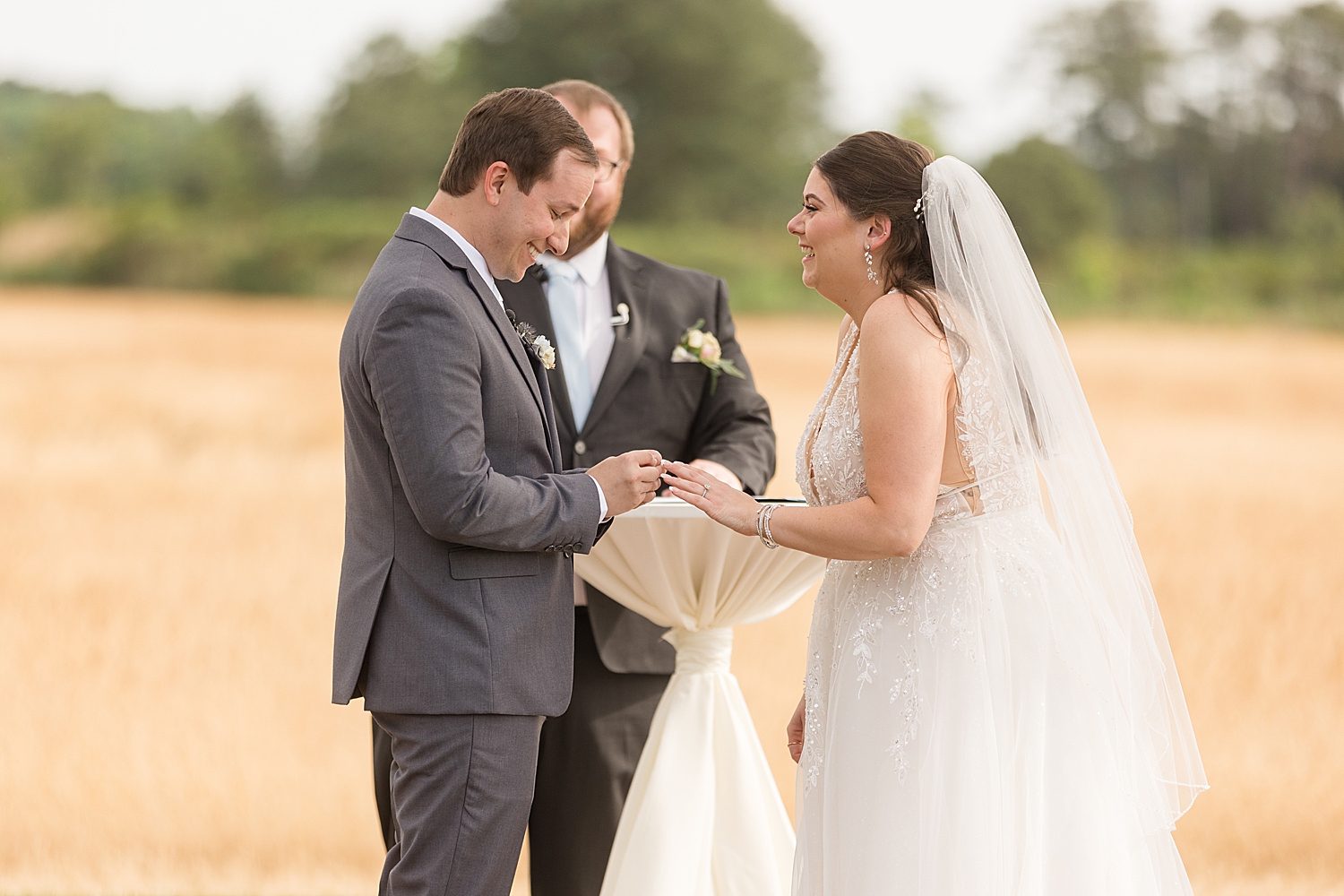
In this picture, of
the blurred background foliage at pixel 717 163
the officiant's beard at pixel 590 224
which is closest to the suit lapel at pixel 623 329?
the officiant's beard at pixel 590 224

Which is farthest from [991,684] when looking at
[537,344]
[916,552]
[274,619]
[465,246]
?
[274,619]

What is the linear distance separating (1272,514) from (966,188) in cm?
857

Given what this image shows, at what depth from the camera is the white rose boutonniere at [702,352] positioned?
3.90 m

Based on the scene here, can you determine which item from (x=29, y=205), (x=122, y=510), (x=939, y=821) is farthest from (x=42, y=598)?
(x=29, y=205)

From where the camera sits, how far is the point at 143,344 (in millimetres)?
17047

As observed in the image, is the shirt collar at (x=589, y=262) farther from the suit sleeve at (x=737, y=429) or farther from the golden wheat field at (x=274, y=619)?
the golden wheat field at (x=274, y=619)

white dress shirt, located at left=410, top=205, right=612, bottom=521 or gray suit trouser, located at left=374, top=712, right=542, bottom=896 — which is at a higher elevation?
white dress shirt, located at left=410, top=205, right=612, bottom=521

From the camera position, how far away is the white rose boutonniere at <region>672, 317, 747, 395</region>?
3902 millimetres

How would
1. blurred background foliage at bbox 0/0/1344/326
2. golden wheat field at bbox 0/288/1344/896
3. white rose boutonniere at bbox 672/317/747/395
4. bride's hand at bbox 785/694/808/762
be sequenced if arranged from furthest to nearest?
blurred background foliage at bbox 0/0/1344/326 → golden wheat field at bbox 0/288/1344/896 → white rose boutonniere at bbox 672/317/747/395 → bride's hand at bbox 785/694/808/762

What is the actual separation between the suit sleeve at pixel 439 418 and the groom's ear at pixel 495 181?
1.02 ft

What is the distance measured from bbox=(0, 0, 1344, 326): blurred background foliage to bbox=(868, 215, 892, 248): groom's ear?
20219mm

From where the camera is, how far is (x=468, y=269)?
2.67 metres

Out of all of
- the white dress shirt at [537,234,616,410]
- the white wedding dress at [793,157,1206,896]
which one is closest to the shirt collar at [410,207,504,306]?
the white wedding dress at [793,157,1206,896]

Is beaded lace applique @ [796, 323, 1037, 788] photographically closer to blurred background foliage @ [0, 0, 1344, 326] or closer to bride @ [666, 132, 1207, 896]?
bride @ [666, 132, 1207, 896]
